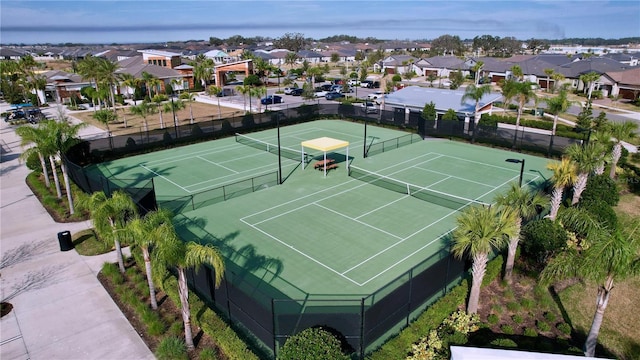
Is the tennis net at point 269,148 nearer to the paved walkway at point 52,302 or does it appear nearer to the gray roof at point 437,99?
the paved walkway at point 52,302

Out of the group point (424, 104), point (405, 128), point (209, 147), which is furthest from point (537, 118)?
point (209, 147)

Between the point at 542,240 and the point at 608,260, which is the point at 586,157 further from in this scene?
the point at 608,260

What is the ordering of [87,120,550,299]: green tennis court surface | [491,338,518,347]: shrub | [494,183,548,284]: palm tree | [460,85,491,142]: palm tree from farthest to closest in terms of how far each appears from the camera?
1. [460,85,491,142]: palm tree
2. [87,120,550,299]: green tennis court surface
3. [494,183,548,284]: palm tree
4. [491,338,518,347]: shrub

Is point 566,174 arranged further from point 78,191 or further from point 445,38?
point 445,38

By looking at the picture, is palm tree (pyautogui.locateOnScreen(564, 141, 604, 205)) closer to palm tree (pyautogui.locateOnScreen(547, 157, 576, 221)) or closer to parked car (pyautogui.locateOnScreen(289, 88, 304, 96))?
palm tree (pyautogui.locateOnScreen(547, 157, 576, 221))

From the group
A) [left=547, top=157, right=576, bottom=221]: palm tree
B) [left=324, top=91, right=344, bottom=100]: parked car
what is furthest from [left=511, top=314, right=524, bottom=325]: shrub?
[left=324, top=91, right=344, bottom=100]: parked car

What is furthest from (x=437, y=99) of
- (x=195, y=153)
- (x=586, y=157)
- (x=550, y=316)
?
(x=550, y=316)

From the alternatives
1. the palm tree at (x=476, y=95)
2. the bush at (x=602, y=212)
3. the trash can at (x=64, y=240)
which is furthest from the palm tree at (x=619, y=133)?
the trash can at (x=64, y=240)
